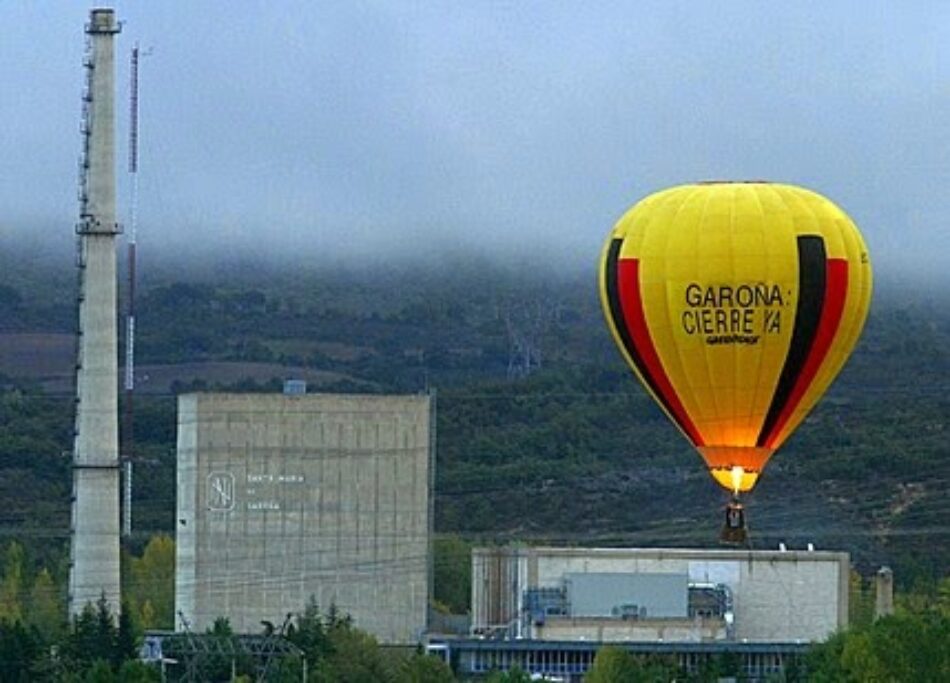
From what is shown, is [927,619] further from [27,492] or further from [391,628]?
[27,492]

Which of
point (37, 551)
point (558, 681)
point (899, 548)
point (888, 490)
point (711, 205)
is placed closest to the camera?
point (711, 205)

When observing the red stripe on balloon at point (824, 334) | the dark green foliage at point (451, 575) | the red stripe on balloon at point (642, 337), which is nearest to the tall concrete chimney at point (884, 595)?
the dark green foliage at point (451, 575)

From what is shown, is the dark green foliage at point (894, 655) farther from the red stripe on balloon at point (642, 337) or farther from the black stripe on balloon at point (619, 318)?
the red stripe on balloon at point (642, 337)

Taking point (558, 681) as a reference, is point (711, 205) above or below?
above

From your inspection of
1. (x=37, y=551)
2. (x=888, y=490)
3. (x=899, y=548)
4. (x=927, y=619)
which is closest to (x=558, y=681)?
(x=927, y=619)

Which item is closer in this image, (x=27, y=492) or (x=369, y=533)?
(x=369, y=533)

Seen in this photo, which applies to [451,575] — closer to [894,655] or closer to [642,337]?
[894,655]

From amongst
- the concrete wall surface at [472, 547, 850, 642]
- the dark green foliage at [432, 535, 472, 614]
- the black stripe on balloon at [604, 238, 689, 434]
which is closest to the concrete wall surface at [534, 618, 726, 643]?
the concrete wall surface at [472, 547, 850, 642]

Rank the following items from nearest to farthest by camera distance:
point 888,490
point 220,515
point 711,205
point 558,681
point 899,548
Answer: point 711,205 < point 558,681 < point 220,515 < point 899,548 < point 888,490
